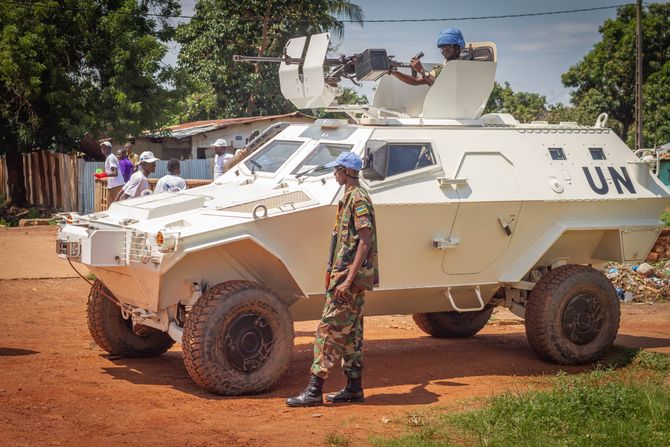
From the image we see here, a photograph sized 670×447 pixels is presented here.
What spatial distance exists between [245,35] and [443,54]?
21.9 m

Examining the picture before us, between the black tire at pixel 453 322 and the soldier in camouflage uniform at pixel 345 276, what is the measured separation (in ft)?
10.9

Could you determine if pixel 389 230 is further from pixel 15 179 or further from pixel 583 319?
pixel 15 179

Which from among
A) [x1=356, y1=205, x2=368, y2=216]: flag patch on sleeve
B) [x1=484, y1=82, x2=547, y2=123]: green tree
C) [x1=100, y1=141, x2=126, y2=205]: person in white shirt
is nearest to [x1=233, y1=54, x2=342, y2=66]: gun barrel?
[x1=356, y1=205, x2=368, y2=216]: flag patch on sleeve

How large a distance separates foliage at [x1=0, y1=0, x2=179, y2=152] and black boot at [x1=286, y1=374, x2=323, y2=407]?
17568mm

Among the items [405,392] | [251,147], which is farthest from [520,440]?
[251,147]

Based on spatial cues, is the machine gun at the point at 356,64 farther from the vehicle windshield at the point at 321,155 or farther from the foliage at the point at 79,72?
the foliage at the point at 79,72

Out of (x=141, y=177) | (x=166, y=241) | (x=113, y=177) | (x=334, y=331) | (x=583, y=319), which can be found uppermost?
(x=141, y=177)

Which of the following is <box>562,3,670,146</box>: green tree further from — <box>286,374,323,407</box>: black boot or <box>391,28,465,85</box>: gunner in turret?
<box>286,374,323,407</box>: black boot

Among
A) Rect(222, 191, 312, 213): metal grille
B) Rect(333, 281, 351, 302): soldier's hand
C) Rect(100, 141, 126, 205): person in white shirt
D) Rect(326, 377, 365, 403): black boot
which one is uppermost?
Rect(222, 191, 312, 213): metal grille

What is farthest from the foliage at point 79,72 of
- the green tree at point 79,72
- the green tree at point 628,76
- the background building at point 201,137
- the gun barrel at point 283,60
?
the green tree at point 628,76

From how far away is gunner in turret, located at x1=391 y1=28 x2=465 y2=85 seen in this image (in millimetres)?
9734

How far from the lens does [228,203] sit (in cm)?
811

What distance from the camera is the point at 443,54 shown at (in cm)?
984

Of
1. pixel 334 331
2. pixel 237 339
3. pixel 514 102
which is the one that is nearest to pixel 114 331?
pixel 237 339
